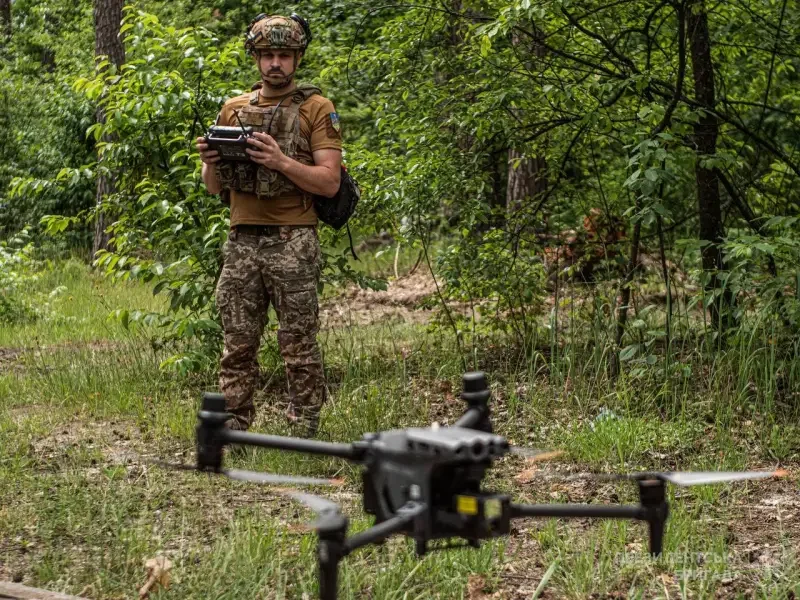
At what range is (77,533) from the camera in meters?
4.52

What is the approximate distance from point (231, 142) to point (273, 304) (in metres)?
0.92

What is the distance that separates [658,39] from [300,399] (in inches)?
164

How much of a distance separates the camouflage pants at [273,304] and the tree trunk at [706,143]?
2824 mm

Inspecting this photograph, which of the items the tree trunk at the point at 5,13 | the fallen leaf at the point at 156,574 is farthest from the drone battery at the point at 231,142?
the tree trunk at the point at 5,13

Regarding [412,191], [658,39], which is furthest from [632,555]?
[658,39]

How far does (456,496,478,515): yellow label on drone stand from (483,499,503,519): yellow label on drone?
0.05ft

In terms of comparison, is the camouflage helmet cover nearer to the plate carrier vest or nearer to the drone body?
the plate carrier vest

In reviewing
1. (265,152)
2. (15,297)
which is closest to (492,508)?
(265,152)

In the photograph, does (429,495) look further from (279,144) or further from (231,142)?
(279,144)

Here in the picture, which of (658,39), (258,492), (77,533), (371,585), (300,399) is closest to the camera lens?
(371,585)

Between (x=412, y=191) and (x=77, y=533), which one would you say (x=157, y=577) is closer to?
(x=77, y=533)

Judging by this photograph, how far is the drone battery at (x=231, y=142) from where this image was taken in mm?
5379

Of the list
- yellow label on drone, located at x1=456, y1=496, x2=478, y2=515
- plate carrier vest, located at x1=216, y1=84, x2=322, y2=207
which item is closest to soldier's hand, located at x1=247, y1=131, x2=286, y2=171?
plate carrier vest, located at x1=216, y1=84, x2=322, y2=207

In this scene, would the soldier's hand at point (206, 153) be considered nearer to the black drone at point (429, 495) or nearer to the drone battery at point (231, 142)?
the drone battery at point (231, 142)
